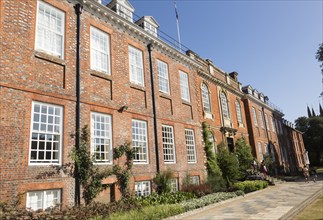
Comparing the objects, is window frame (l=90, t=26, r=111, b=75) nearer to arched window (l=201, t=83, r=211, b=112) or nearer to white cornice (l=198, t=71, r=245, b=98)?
white cornice (l=198, t=71, r=245, b=98)

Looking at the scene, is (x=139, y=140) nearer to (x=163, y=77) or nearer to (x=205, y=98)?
(x=163, y=77)

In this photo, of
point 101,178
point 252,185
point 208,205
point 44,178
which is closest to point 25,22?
point 44,178

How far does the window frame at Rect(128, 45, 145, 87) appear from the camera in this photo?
14.6 m

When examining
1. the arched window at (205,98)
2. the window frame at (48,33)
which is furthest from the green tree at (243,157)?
the window frame at (48,33)

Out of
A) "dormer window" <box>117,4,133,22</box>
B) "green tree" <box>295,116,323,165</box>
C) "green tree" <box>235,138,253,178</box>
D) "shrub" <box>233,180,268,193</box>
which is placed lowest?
"shrub" <box>233,180,268,193</box>

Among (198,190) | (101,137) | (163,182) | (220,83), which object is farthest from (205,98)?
(101,137)

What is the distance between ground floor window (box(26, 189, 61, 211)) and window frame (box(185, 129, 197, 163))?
9574mm

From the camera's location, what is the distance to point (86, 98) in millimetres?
11344

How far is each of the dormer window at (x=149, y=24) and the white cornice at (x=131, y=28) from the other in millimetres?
910

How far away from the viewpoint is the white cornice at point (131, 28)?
12.8 metres

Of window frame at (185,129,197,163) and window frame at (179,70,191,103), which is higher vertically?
window frame at (179,70,191,103)

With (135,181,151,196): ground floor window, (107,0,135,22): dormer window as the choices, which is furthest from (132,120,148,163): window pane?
(107,0,135,22): dormer window

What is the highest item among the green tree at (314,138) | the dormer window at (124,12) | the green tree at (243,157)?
the dormer window at (124,12)

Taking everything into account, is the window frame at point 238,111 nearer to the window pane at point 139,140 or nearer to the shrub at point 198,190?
the shrub at point 198,190
